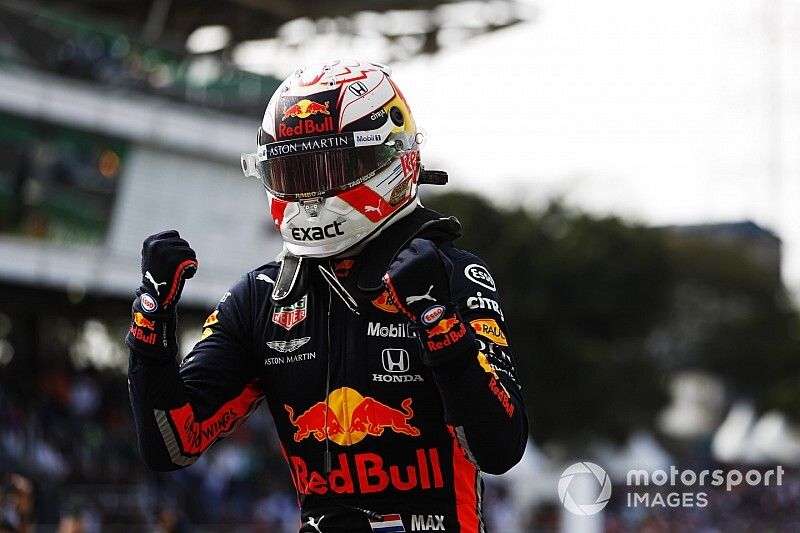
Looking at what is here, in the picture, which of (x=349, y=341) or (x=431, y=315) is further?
(x=349, y=341)

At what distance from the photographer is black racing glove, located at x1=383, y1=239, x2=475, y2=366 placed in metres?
3.41

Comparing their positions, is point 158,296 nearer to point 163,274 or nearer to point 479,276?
point 163,274

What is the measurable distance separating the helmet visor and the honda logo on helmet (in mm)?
537

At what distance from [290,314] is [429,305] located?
0.64m

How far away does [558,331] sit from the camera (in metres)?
49.8

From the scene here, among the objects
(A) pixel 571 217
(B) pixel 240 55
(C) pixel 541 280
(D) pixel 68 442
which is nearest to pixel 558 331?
(C) pixel 541 280

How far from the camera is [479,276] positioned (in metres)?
3.87

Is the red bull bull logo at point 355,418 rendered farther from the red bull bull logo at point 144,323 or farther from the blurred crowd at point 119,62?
the blurred crowd at point 119,62

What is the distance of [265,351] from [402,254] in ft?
2.19

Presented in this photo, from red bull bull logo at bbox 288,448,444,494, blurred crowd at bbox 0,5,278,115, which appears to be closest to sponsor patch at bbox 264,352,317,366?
red bull bull logo at bbox 288,448,444,494

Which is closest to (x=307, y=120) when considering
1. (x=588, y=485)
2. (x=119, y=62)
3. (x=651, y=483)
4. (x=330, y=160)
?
(x=330, y=160)

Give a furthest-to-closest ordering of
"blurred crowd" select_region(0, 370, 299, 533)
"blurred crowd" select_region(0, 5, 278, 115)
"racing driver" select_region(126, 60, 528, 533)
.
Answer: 1. "blurred crowd" select_region(0, 5, 278, 115)
2. "blurred crowd" select_region(0, 370, 299, 533)
3. "racing driver" select_region(126, 60, 528, 533)

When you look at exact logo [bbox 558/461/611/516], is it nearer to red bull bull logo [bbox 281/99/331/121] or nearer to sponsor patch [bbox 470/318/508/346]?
sponsor patch [bbox 470/318/508/346]

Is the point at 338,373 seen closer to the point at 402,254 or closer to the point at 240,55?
the point at 402,254
